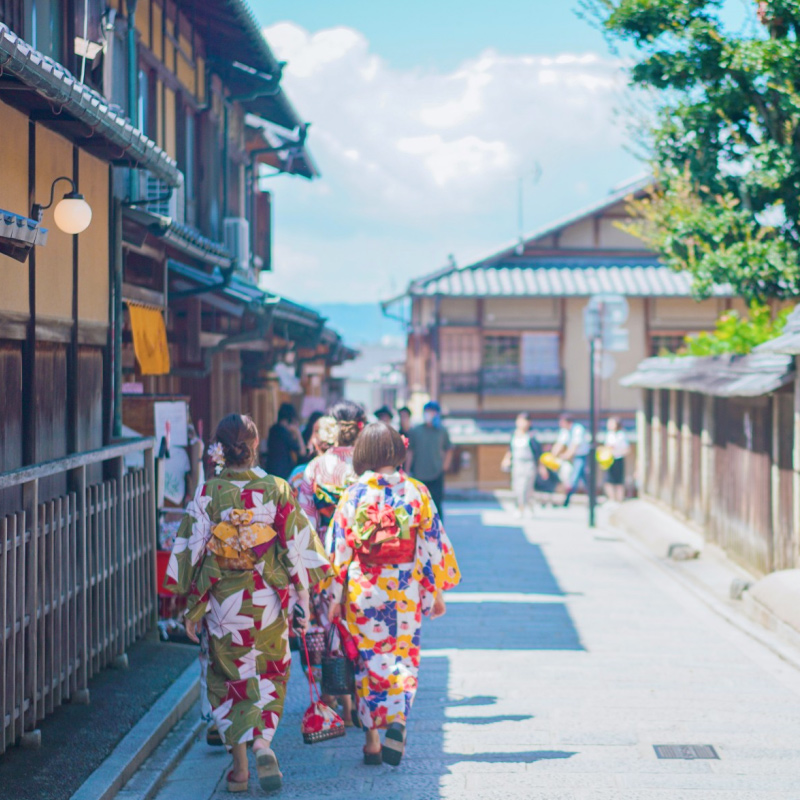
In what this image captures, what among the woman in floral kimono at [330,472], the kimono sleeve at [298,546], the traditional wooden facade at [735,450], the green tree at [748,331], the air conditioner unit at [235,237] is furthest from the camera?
the air conditioner unit at [235,237]

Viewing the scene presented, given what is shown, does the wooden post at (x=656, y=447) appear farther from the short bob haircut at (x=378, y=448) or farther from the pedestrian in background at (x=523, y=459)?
the short bob haircut at (x=378, y=448)

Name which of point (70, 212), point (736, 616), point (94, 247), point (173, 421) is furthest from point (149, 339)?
point (736, 616)

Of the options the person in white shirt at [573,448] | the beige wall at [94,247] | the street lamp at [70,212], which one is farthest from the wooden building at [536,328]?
the street lamp at [70,212]

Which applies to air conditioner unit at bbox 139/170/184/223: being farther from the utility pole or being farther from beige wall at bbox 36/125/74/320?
the utility pole

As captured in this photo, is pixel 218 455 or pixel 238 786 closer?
pixel 238 786

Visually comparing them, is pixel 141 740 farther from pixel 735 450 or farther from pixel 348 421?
pixel 735 450

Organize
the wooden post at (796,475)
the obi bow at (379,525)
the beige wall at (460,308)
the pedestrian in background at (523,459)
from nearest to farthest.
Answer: the obi bow at (379,525) < the wooden post at (796,475) < the pedestrian in background at (523,459) < the beige wall at (460,308)

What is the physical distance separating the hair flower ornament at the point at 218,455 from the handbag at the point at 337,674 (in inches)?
46.1

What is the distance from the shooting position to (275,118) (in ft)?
59.1

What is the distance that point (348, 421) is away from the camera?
6.89 metres

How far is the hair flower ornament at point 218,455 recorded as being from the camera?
18.4 feet

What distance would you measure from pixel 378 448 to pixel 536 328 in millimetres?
20592

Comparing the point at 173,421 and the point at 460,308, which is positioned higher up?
the point at 460,308

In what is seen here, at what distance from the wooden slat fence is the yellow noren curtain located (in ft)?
3.98
